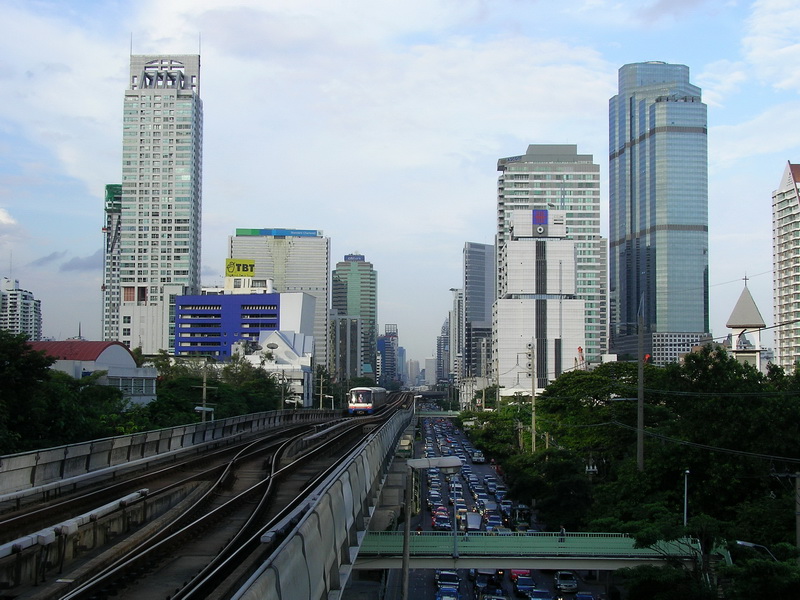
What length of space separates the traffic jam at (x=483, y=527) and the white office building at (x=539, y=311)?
60.2 m

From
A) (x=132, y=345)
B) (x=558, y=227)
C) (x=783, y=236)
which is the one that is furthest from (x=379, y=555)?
(x=132, y=345)

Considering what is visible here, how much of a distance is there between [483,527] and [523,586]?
925cm

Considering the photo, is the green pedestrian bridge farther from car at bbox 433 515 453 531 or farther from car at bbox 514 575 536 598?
car at bbox 433 515 453 531

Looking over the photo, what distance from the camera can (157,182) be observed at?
586ft

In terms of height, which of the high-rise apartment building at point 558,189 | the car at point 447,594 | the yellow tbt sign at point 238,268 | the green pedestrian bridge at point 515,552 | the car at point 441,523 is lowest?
the car at point 447,594

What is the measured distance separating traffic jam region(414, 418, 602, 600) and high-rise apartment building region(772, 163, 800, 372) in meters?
58.9

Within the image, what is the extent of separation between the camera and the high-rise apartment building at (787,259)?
117m

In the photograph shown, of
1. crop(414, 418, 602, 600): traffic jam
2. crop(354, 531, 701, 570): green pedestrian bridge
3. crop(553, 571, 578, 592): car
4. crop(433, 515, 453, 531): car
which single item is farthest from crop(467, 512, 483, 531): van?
crop(354, 531, 701, 570): green pedestrian bridge

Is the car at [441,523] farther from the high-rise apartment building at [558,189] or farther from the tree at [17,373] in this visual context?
the high-rise apartment building at [558,189]

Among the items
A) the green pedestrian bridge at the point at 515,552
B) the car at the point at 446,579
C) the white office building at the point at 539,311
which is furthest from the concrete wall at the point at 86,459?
the white office building at the point at 539,311

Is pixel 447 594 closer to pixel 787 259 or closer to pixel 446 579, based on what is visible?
pixel 446 579

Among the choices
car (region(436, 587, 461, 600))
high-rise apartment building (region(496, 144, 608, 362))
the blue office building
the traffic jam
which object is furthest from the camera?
high-rise apartment building (region(496, 144, 608, 362))

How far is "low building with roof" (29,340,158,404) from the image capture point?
193 feet

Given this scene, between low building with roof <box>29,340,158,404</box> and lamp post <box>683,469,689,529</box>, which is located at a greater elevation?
low building with roof <box>29,340,158,404</box>
